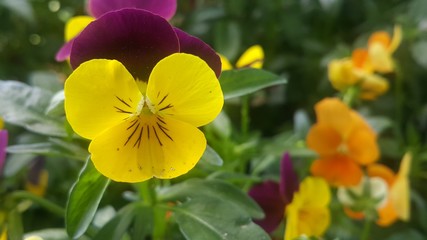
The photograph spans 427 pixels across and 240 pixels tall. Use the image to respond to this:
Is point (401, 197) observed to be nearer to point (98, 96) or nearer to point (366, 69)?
point (366, 69)

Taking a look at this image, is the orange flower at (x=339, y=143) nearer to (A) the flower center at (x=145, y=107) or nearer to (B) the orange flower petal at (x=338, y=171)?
(B) the orange flower petal at (x=338, y=171)

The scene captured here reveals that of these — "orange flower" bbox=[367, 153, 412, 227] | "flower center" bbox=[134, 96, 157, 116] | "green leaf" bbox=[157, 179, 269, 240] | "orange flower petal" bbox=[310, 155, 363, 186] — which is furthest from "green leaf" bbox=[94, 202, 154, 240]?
"orange flower" bbox=[367, 153, 412, 227]

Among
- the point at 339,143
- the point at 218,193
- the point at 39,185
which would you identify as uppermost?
the point at 218,193

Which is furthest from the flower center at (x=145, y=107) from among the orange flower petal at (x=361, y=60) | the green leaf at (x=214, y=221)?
the orange flower petal at (x=361, y=60)

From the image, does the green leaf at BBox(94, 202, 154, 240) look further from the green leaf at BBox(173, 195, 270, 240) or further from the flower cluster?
the flower cluster

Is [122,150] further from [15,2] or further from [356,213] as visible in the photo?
[15,2]

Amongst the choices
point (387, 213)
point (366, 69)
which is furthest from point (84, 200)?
point (366, 69)
